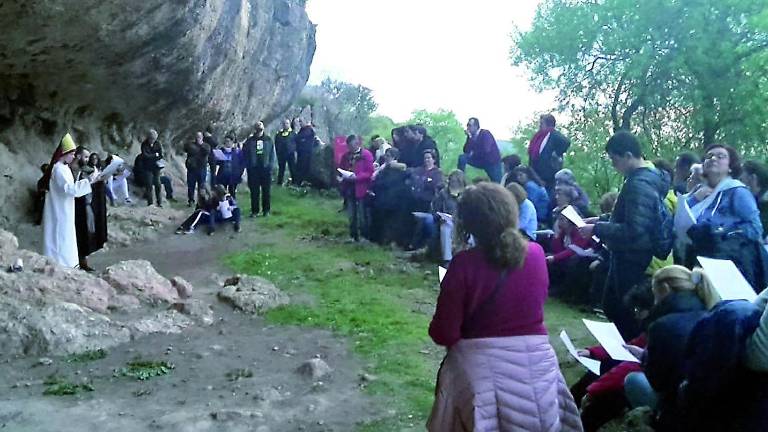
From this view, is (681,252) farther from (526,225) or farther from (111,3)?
(111,3)

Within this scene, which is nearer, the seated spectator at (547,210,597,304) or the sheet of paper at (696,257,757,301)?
the sheet of paper at (696,257,757,301)

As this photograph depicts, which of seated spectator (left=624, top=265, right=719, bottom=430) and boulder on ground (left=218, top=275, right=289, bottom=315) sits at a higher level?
seated spectator (left=624, top=265, right=719, bottom=430)

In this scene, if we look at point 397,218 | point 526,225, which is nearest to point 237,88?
point 397,218

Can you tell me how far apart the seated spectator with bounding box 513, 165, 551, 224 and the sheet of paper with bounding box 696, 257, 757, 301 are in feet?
19.5

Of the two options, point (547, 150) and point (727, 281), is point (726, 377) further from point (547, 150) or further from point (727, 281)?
point (547, 150)

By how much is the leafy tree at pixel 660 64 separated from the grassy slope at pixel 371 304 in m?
8.33

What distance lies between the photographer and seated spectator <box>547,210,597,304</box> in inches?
330

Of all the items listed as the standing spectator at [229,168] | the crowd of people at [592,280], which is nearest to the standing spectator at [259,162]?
the standing spectator at [229,168]

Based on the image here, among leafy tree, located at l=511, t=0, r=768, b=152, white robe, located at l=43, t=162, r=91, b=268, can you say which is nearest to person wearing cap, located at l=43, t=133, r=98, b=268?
white robe, located at l=43, t=162, r=91, b=268

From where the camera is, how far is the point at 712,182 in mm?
5621

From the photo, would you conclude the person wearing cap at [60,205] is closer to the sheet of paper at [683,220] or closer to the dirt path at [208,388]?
the dirt path at [208,388]

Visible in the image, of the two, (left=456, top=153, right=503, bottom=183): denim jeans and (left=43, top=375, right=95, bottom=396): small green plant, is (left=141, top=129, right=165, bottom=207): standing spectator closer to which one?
(left=456, top=153, right=503, bottom=183): denim jeans

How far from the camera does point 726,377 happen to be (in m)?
2.61

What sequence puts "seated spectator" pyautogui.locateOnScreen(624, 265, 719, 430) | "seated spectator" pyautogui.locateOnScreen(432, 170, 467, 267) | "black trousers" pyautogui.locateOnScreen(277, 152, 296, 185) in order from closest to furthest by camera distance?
→ "seated spectator" pyautogui.locateOnScreen(624, 265, 719, 430), "seated spectator" pyautogui.locateOnScreen(432, 170, 467, 267), "black trousers" pyautogui.locateOnScreen(277, 152, 296, 185)
